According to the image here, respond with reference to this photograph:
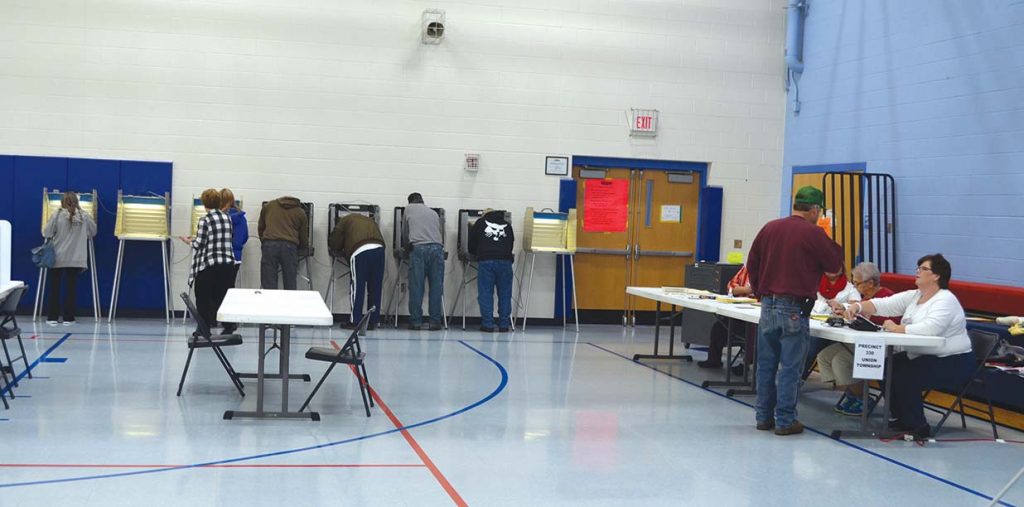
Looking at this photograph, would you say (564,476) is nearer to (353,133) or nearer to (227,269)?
(227,269)

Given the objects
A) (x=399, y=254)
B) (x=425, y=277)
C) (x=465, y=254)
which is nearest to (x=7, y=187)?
(x=399, y=254)

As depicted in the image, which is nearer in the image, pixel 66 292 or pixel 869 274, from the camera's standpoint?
pixel 869 274

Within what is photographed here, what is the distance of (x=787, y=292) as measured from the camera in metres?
5.55

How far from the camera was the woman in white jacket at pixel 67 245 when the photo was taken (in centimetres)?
934

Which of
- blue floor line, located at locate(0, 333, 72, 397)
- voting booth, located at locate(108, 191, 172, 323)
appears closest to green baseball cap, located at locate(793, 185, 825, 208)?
blue floor line, located at locate(0, 333, 72, 397)

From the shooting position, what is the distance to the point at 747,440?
5.54 meters

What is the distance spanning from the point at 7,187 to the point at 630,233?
6.81 m

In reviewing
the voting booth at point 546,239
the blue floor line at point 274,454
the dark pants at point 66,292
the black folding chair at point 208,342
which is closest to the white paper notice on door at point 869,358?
the blue floor line at point 274,454

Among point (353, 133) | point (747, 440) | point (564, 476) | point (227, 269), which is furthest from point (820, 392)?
point (353, 133)

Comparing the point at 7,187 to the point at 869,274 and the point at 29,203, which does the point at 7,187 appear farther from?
the point at 869,274

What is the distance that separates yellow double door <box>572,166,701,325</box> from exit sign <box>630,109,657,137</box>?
1.55 ft

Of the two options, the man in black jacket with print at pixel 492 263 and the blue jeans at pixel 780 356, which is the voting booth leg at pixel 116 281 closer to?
the man in black jacket with print at pixel 492 263

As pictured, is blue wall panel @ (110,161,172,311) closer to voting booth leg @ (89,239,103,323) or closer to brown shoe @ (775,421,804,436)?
voting booth leg @ (89,239,103,323)

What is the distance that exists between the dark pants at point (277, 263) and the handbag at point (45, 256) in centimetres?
198
